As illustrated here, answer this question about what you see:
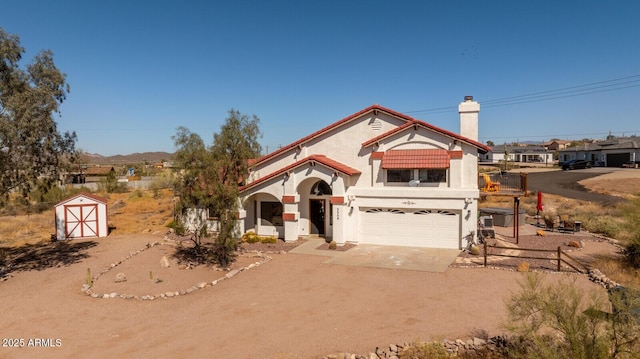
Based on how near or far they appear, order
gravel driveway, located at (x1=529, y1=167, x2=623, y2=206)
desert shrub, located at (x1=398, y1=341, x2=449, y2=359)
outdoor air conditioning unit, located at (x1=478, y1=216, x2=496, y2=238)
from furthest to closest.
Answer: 1. gravel driveway, located at (x1=529, y1=167, x2=623, y2=206)
2. outdoor air conditioning unit, located at (x1=478, y1=216, x2=496, y2=238)
3. desert shrub, located at (x1=398, y1=341, x2=449, y2=359)

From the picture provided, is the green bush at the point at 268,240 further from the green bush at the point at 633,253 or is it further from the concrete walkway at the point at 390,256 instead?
the green bush at the point at 633,253

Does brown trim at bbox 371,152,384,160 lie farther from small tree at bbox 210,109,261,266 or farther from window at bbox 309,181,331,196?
small tree at bbox 210,109,261,266

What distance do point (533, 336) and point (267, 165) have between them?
807 inches

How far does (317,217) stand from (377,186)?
15.0 ft

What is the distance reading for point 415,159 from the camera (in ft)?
71.5

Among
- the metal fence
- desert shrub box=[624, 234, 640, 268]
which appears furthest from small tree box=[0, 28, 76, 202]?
desert shrub box=[624, 234, 640, 268]

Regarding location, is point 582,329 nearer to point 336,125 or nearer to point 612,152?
point 336,125

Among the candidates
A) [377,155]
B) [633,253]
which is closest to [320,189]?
[377,155]

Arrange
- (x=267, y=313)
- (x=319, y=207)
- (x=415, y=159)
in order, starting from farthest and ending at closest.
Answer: (x=319, y=207) < (x=415, y=159) < (x=267, y=313)

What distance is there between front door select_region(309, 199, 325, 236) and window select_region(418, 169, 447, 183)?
664 centimetres

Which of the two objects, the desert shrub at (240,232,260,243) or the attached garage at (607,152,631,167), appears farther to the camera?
the attached garage at (607,152,631,167)

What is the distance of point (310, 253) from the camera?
20.4 metres

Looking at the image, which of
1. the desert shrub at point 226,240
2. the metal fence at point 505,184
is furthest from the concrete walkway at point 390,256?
the metal fence at point 505,184

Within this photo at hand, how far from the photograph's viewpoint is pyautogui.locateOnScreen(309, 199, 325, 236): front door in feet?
80.8
